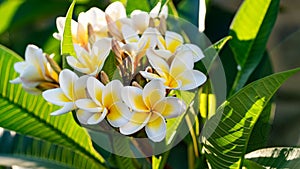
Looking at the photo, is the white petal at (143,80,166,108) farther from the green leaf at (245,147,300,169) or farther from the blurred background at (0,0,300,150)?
the blurred background at (0,0,300,150)

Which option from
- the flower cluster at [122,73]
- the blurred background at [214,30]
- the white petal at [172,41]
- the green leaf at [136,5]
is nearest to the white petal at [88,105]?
the flower cluster at [122,73]

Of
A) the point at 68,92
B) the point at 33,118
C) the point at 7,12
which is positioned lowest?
the point at 7,12

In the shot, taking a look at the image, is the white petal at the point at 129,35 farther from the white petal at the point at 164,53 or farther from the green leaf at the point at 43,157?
the green leaf at the point at 43,157

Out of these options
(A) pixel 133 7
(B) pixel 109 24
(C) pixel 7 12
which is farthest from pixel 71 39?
(C) pixel 7 12

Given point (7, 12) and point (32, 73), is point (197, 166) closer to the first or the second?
point (32, 73)

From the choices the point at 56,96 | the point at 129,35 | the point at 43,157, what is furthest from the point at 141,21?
the point at 43,157

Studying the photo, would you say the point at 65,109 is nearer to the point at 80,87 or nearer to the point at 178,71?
the point at 80,87
